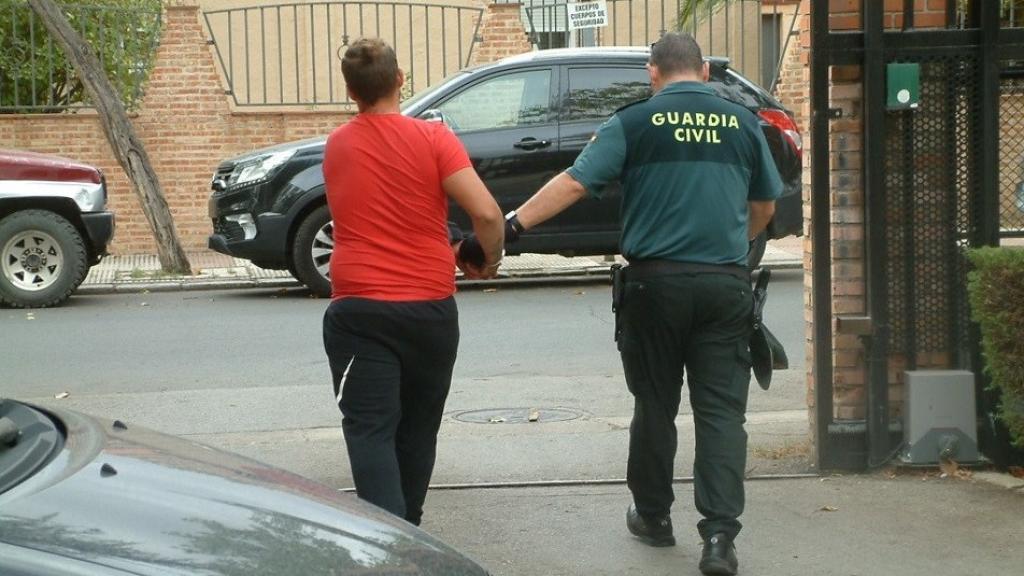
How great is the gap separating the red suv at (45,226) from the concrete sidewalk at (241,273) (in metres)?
1.26

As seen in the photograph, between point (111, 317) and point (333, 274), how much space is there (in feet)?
25.0

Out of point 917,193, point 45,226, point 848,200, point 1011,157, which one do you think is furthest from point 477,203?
point 45,226

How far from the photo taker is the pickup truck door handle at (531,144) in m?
12.9

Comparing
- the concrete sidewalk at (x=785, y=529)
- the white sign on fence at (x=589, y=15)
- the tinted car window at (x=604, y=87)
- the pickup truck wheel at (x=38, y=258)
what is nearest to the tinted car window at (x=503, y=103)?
the tinted car window at (x=604, y=87)

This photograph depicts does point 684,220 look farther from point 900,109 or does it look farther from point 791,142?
point 791,142

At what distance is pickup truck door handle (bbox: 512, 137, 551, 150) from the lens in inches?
509

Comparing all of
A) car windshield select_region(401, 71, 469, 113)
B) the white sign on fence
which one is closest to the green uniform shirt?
car windshield select_region(401, 71, 469, 113)

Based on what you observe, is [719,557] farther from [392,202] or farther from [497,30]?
[497,30]

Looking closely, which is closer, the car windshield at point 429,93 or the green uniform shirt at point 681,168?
the green uniform shirt at point 681,168

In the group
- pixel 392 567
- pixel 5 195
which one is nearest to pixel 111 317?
pixel 5 195

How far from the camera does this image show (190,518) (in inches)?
118

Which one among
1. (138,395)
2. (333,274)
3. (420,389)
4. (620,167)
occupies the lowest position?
(138,395)

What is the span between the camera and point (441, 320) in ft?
16.8

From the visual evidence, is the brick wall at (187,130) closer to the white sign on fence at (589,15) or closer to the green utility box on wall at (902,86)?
the white sign on fence at (589,15)
